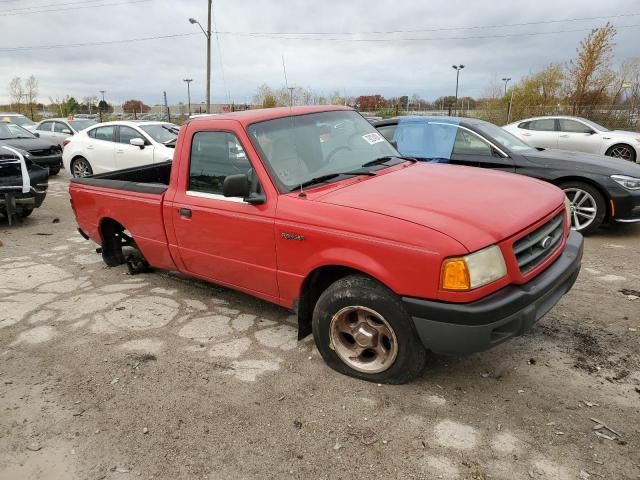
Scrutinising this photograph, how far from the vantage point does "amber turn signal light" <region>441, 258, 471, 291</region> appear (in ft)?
8.61

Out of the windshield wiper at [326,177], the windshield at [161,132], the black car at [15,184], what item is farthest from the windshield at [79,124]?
the windshield wiper at [326,177]

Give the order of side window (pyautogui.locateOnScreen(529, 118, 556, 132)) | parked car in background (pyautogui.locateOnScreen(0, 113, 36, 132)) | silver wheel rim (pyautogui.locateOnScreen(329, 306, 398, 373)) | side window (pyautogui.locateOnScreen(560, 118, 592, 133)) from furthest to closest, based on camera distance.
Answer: parked car in background (pyautogui.locateOnScreen(0, 113, 36, 132))
side window (pyautogui.locateOnScreen(529, 118, 556, 132))
side window (pyautogui.locateOnScreen(560, 118, 592, 133))
silver wheel rim (pyautogui.locateOnScreen(329, 306, 398, 373))

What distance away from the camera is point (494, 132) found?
7.14 m

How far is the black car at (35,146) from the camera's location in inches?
476

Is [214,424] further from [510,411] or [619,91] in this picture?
[619,91]

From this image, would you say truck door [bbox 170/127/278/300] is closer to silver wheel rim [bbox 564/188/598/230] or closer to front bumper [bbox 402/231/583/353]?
front bumper [bbox 402/231/583/353]

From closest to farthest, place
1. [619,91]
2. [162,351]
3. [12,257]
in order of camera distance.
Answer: [162,351]
[12,257]
[619,91]

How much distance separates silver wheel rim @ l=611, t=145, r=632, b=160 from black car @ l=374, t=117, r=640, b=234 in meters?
6.83

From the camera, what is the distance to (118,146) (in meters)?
10.6

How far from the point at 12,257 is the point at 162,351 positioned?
12.2ft

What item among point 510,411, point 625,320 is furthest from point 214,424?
point 625,320

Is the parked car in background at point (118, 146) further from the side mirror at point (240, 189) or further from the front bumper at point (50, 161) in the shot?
the side mirror at point (240, 189)

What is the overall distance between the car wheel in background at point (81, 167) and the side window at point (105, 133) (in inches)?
25.4

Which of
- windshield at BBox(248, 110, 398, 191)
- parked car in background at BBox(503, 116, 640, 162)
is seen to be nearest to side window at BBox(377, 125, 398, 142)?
windshield at BBox(248, 110, 398, 191)
